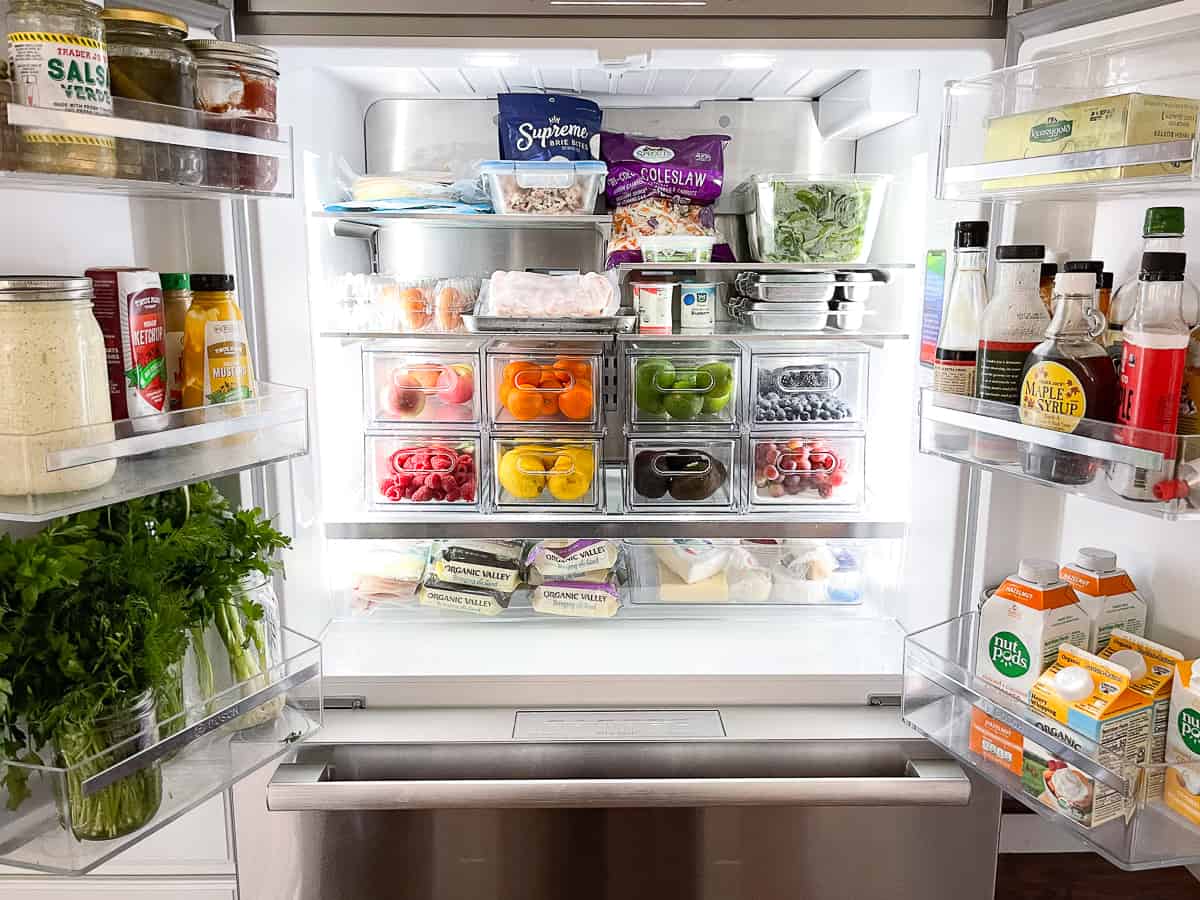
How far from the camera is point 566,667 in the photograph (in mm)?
1607

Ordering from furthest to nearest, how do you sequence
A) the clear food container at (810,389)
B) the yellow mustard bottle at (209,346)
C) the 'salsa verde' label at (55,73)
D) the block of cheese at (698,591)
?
the block of cheese at (698,591) < the clear food container at (810,389) < the yellow mustard bottle at (209,346) < the 'salsa verde' label at (55,73)

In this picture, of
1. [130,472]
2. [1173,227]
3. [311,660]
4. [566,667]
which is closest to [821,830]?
[566,667]

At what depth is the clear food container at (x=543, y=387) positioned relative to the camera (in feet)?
5.53

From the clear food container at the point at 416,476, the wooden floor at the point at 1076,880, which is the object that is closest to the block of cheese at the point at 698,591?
the clear food container at the point at 416,476

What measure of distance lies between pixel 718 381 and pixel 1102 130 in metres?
0.81

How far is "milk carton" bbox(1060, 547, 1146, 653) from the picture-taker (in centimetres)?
116

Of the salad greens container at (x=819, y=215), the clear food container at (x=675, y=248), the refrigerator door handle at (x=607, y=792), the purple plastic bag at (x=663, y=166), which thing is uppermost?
the purple plastic bag at (x=663, y=166)

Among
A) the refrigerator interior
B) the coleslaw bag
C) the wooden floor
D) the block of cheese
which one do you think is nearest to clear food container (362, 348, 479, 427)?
the refrigerator interior

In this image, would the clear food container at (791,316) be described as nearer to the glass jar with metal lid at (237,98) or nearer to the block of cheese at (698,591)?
the block of cheese at (698,591)

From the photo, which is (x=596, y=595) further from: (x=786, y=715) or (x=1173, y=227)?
(x=1173, y=227)

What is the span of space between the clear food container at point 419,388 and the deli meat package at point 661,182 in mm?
367

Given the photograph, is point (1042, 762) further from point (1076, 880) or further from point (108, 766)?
point (108, 766)

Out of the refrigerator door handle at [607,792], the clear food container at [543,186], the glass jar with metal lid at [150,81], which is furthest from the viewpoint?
the clear food container at [543,186]

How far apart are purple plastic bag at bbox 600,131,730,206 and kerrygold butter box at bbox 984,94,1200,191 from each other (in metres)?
0.71
